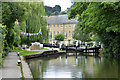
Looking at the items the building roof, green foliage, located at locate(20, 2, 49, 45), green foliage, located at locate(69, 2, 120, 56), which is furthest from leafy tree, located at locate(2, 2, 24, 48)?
the building roof

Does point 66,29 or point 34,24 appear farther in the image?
point 66,29

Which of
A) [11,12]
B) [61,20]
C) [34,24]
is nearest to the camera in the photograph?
[11,12]

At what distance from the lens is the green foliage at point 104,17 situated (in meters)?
12.3

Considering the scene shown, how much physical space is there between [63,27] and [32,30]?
1420 inches

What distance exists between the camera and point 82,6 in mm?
15703

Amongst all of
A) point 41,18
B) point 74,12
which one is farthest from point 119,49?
point 41,18

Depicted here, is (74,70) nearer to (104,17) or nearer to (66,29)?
(104,17)

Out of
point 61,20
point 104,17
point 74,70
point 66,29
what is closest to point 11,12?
point 104,17

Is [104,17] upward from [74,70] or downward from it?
upward

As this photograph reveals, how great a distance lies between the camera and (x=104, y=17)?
13.3 meters

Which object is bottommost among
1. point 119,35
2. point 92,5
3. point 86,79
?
point 86,79

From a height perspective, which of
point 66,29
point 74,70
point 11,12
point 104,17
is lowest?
point 74,70

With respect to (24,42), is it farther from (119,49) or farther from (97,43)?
(119,49)

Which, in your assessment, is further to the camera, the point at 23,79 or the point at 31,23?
the point at 31,23
